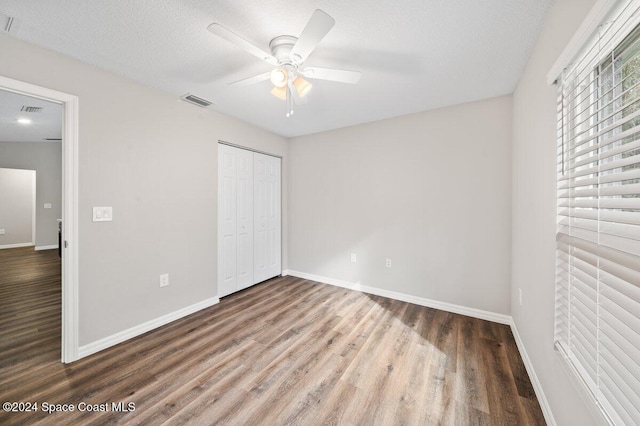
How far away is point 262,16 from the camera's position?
5.01 feet

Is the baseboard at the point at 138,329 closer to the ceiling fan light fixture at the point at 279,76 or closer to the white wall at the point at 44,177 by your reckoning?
the ceiling fan light fixture at the point at 279,76

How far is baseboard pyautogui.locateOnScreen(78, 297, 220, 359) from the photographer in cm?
206

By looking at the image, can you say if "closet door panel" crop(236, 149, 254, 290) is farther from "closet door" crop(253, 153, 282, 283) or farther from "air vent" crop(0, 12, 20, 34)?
"air vent" crop(0, 12, 20, 34)

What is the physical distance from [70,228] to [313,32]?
2.33m

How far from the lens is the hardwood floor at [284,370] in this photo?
150 cm

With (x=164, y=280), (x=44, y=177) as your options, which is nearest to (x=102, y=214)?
(x=164, y=280)

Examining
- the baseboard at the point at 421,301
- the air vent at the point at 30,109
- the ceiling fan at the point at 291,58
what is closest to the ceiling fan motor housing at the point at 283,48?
the ceiling fan at the point at 291,58

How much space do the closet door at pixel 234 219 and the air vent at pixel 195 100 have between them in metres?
0.53

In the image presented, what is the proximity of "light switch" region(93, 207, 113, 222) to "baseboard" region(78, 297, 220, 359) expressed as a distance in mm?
1030

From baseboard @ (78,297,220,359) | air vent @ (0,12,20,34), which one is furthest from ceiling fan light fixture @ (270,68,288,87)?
baseboard @ (78,297,220,359)

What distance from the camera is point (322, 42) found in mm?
1776

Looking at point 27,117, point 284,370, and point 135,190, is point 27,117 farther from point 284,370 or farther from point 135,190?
point 284,370

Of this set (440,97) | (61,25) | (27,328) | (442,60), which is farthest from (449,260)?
(27,328)

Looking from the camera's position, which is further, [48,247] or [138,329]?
[48,247]
